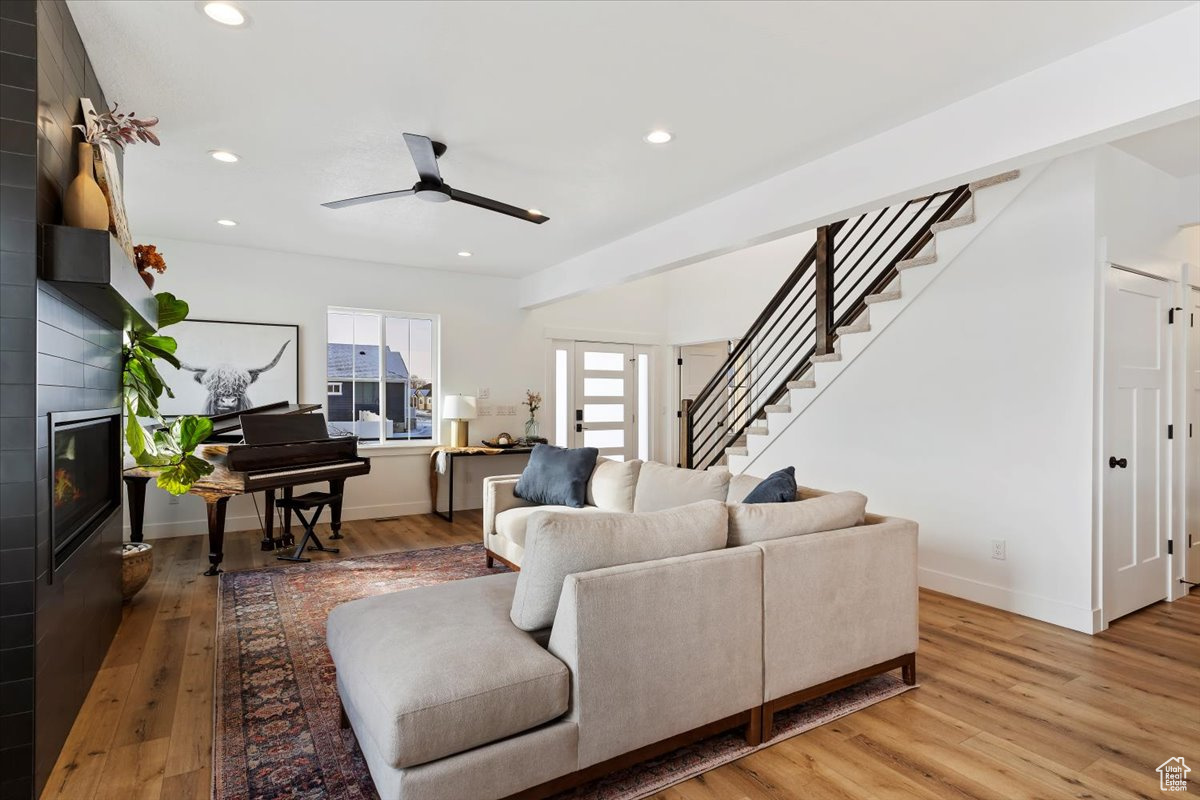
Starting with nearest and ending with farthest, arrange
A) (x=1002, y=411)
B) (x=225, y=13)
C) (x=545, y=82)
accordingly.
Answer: (x=225, y=13) < (x=545, y=82) < (x=1002, y=411)

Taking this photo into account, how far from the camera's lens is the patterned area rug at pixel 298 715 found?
1.99m

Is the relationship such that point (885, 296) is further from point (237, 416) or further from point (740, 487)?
point (237, 416)

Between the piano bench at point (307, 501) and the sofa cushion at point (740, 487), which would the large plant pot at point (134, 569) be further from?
the sofa cushion at point (740, 487)

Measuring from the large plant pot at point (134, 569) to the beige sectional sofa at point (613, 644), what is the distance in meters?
2.08

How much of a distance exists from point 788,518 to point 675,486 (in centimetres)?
121

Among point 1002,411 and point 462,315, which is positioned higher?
point 462,315

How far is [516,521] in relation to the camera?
3.97 metres

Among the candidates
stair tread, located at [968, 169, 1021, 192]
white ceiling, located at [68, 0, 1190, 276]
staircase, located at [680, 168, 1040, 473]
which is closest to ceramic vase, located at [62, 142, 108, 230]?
white ceiling, located at [68, 0, 1190, 276]

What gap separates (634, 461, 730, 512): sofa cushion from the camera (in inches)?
133

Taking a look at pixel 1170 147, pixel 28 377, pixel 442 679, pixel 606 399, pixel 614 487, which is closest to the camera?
pixel 442 679

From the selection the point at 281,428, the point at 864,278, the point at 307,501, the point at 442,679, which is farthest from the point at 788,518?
the point at 281,428

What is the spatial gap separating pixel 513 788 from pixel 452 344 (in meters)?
5.17

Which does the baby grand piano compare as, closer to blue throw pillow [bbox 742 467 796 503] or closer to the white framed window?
the white framed window

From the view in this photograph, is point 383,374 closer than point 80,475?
→ No
